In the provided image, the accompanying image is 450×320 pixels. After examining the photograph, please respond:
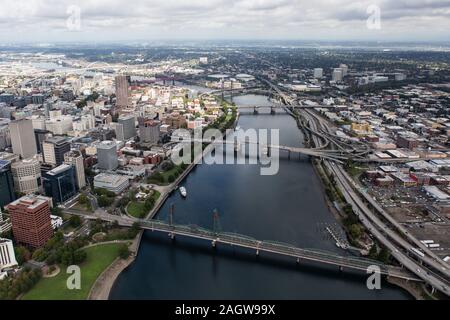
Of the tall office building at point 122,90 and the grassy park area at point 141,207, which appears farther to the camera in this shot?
the tall office building at point 122,90

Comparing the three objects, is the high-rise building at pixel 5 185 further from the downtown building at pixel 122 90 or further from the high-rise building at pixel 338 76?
the high-rise building at pixel 338 76

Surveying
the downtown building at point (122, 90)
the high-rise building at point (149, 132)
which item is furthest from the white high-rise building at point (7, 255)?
the downtown building at point (122, 90)

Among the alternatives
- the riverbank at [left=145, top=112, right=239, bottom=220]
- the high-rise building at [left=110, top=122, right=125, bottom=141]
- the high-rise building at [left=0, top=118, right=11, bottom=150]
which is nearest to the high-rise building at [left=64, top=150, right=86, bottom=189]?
the riverbank at [left=145, top=112, right=239, bottom=220]

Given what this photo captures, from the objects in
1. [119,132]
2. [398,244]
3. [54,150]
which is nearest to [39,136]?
[54,150]

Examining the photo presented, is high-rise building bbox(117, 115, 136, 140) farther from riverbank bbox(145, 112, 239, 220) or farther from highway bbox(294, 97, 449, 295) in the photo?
highway bbox(294, 97, 449, 295)

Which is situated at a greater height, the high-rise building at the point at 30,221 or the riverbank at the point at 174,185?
the high-rise building at the point at 30,221
